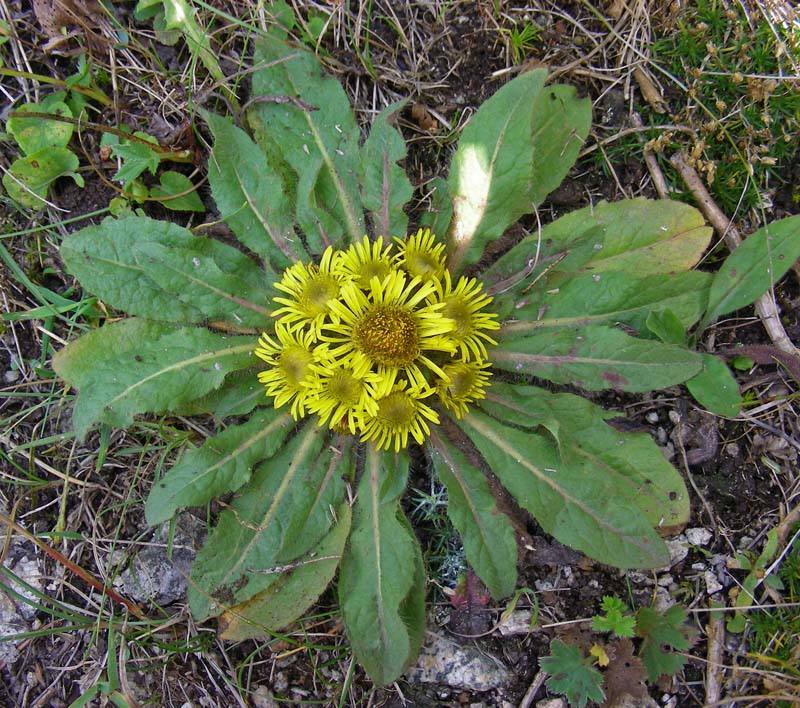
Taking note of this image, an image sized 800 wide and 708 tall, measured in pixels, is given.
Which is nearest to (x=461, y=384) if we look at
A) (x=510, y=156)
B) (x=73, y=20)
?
(x=510, y=156)

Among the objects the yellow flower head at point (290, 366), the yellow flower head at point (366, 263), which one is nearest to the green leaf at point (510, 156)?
the yellow flower head at point (366, 263)

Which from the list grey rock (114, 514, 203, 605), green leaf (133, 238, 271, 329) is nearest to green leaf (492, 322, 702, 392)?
green leaf (133, 238, 271, 329)

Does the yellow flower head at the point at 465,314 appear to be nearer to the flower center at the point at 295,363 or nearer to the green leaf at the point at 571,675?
the flower center at the point at 295,363

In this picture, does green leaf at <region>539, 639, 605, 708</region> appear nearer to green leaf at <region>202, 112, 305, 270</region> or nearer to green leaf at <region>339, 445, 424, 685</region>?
green leaf at <region>339, 445, 424, 685</region>

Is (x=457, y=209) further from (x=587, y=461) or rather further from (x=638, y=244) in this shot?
(x=587, y=461)

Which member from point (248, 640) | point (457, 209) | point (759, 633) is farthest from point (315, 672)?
point (457, 209)

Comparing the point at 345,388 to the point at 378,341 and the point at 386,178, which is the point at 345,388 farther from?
the point at 386,178
